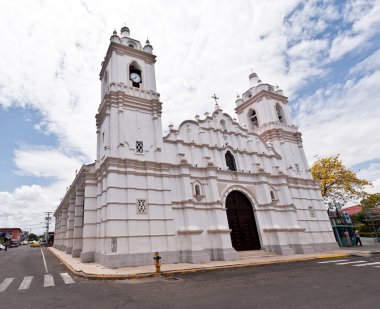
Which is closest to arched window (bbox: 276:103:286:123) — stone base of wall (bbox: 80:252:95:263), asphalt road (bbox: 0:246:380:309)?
asphalt road (bbox: 0:246:380:309)

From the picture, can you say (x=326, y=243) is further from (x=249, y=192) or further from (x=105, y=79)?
(x=105, y=79)

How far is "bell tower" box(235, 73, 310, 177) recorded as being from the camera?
25078 mm

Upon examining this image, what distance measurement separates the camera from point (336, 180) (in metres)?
31.8

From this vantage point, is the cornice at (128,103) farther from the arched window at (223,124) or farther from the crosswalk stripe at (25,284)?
the crosswalk stripe at (25,284)

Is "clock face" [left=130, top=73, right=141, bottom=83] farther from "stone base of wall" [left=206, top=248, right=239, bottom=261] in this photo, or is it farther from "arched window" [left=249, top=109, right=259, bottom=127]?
"stone base of wall" [left=206, top=248, right=239, bottom=261]

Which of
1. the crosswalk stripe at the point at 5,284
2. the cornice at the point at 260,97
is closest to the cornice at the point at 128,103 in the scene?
the crosswalk stripe at the point at 5,284

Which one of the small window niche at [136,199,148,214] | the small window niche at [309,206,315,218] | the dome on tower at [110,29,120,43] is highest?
the dome on tower at [110,29,120,43]

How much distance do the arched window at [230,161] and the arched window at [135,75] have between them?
375 inches

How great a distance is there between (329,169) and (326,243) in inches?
517

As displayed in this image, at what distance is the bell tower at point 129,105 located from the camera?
56.4 ft

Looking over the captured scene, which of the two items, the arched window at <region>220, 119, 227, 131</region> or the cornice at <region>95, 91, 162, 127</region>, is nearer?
the cornice at <region>95, 91, 162, 127</region>

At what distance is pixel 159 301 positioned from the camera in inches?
278

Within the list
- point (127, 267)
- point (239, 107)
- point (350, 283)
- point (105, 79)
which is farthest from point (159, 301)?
point (239, 107)

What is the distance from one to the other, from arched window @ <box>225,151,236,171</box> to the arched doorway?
7.27ft
